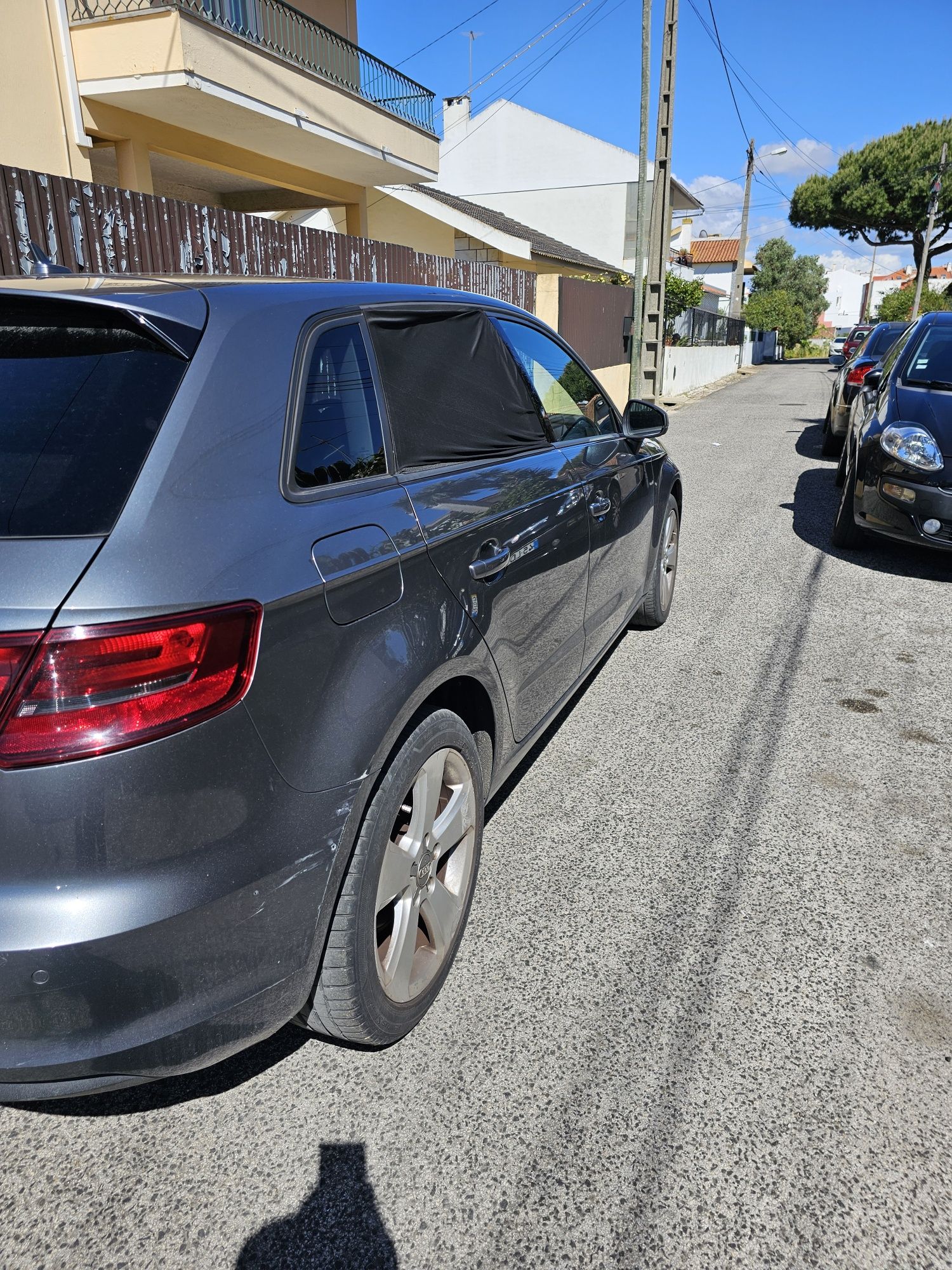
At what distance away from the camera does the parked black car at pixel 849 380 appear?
10555mm

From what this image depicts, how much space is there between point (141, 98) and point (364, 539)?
11.9 m

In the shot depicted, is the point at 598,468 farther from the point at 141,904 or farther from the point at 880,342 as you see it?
the point at 880,342

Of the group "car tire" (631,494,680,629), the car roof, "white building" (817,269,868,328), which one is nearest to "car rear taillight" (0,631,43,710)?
the car roof

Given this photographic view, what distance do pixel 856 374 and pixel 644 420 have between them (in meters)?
7.49

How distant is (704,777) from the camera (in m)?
3.55

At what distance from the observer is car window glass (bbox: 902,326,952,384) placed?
6.48 m

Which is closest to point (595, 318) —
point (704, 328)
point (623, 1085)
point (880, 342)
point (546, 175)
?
point (880, 342)

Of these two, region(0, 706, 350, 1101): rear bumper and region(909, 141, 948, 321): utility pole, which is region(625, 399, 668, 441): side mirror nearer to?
region(0, 706, 350, 1101): rear bumper

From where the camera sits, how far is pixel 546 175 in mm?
35938

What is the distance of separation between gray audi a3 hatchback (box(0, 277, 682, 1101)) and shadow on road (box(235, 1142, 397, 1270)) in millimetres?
287

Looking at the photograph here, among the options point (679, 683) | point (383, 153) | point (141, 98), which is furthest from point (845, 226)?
point (679, 683)

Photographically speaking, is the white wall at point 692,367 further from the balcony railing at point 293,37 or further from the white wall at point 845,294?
the white wall at point 845,294

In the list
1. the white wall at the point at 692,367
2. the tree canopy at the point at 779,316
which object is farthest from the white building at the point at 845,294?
the white wall at the point at 692,367

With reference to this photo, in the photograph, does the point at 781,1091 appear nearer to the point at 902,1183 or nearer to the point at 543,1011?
the point at 902,1183
